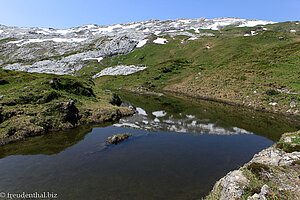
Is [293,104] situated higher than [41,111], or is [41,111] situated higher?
[293,104]

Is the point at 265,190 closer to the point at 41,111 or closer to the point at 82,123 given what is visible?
the point at 82,123

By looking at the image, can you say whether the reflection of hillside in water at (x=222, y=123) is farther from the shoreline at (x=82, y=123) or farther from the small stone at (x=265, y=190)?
the small stone at (x=265, y=190)

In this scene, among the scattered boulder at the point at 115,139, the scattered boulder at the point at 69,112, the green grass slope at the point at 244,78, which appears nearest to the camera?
the scattered boulder at the point at 115,139

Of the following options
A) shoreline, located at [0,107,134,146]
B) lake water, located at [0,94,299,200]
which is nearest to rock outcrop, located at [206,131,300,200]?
lake water, located at [0,94,299,200]

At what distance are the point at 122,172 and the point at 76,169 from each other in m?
4.66

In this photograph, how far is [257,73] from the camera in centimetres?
7050

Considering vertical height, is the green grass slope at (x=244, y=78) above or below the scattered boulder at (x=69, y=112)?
above

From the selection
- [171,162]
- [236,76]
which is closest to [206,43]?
[236,76]

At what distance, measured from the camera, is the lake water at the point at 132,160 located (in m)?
13.0

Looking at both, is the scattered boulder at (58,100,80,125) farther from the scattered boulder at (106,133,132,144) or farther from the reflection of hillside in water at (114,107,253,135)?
the scattered boulder at (106,133,132,144)

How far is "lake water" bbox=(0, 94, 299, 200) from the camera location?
1299 cm

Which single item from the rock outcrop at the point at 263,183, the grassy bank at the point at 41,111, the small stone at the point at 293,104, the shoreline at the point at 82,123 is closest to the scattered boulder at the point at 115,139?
the shoreline at the point at 82,123

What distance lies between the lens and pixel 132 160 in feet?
57.7

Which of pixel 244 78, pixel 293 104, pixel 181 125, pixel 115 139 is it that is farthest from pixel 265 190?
pixel 244 78
